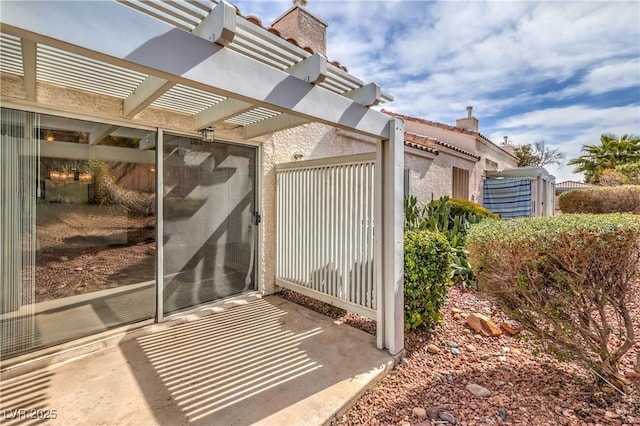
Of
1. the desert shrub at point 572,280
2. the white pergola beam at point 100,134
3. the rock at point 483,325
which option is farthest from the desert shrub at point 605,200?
the white pergola beam at point 100,134

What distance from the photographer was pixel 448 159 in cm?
1403

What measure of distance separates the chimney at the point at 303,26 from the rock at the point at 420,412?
7209 mm

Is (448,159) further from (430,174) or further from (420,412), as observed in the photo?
(420,412)

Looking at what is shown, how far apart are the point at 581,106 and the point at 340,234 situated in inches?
733

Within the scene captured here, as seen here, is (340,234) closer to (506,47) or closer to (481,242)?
(481,242)

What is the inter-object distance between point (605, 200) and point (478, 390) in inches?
510

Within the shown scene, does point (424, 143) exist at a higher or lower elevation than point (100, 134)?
higher

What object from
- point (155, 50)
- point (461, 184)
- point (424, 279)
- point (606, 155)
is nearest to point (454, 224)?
point (424, 279)

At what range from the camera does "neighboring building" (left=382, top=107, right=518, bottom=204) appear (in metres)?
11.8

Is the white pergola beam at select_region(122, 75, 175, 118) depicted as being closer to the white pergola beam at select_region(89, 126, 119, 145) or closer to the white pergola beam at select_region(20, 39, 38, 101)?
the white pergola beam at select_region(89, 126, 119, 145)

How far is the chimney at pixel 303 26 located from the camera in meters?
7.10

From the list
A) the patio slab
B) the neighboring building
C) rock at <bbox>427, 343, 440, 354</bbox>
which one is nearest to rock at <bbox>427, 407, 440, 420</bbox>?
the patio slab

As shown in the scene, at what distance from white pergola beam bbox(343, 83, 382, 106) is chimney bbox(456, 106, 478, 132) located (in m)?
18.8

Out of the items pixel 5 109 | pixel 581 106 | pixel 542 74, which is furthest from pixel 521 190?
pixel 5 109
